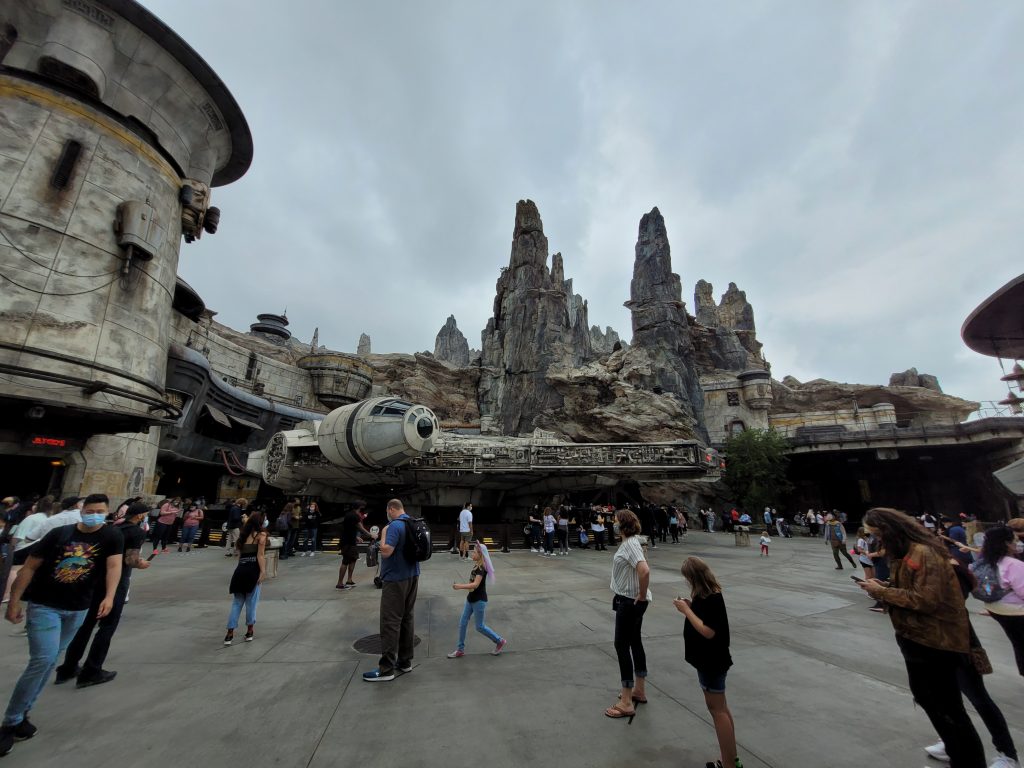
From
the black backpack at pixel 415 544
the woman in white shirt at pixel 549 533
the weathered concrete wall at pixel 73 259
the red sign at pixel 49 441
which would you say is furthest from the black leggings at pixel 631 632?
the red sign at pixel 49 441

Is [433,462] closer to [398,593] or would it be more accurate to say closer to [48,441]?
[48,441]

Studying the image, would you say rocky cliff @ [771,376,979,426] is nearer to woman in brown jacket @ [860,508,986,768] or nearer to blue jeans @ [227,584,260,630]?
woman in brown jacket @ [860,508,986,768]

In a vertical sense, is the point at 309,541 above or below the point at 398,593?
below

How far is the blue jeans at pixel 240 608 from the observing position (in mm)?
5480

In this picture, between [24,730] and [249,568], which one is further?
[249,568]

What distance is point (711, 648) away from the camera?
295 centimetres

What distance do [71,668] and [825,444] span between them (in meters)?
44.9

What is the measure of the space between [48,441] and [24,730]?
18000 mm

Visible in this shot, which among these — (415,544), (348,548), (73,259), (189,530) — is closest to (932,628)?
(415,544)

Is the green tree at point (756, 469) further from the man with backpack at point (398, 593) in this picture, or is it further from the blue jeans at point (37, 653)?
the blue jeans at point (37, 653)

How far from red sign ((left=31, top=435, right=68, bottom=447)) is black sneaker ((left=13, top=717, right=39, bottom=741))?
1785 cm

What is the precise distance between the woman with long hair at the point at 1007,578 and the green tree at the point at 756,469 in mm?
34709

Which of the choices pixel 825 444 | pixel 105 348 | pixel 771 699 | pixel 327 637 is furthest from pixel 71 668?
pixel 825 444

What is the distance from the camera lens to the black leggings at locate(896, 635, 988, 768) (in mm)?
2518
